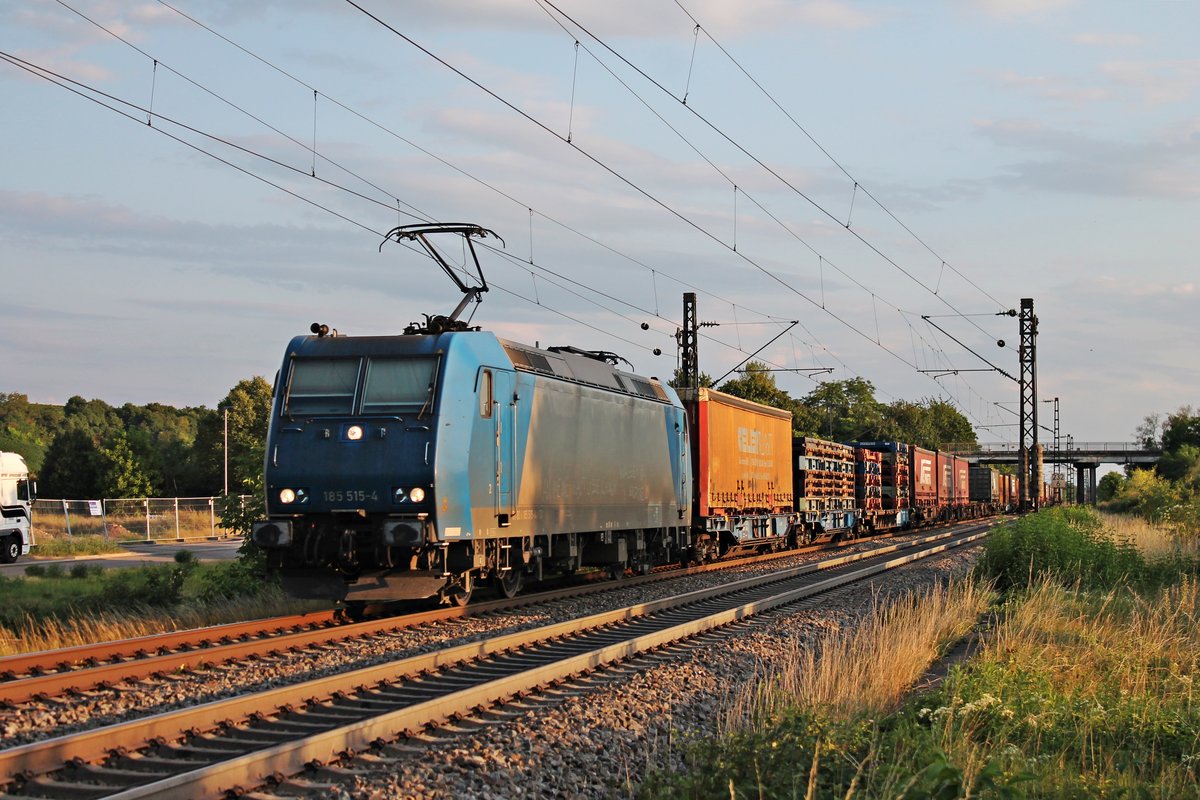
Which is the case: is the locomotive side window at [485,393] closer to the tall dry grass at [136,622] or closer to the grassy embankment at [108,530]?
the tall dry grass at [136,622]

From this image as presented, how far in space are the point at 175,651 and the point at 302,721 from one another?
3629mm

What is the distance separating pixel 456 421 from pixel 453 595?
2.88 metres

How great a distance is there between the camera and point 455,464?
14414 millimetres

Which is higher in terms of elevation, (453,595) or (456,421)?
(456,421)

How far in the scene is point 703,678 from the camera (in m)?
11.0

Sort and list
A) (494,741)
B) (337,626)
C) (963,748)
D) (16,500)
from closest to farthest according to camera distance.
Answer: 1. (963,748)
2. (494,741)
3. (337,626)
4. (16,500)

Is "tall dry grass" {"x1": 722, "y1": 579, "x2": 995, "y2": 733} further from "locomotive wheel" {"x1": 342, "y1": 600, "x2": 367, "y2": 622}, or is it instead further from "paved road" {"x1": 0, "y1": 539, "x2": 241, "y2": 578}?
"paved road" {"x1": 0, "y1": 539, "x2": 241, "y2": 578}

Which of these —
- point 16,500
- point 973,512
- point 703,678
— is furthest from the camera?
point 973,512

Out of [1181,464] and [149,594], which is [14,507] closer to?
[149,594]

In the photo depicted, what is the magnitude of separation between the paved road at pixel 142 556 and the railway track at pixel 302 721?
21.0 m

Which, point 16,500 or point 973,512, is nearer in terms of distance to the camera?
point 16,500

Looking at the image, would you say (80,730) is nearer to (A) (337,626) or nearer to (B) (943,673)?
(A) (337,626)

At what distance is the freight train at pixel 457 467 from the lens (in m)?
14.2

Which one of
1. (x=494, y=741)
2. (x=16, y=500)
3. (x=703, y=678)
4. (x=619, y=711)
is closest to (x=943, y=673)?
(x=703, y=678)
